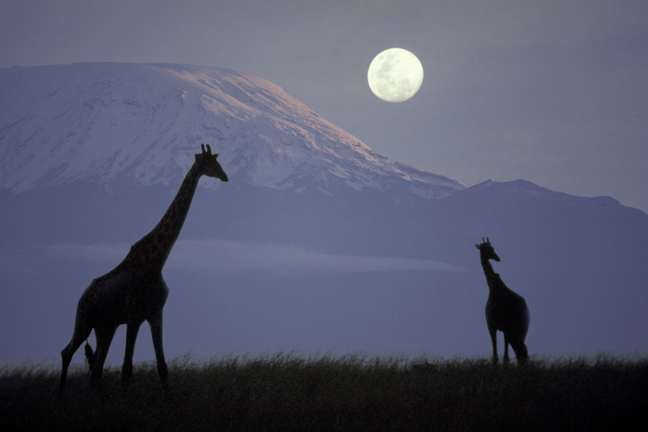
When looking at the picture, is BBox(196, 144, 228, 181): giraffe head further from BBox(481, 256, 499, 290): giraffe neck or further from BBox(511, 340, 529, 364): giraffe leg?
BBox(511, 340, 529, 364): giraffe leg

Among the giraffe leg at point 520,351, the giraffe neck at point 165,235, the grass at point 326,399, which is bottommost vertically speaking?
the grass at point 326,399

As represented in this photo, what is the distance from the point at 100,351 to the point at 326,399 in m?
3.32

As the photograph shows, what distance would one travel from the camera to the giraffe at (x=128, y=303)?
6.65 meters

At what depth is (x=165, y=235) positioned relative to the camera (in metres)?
7.16

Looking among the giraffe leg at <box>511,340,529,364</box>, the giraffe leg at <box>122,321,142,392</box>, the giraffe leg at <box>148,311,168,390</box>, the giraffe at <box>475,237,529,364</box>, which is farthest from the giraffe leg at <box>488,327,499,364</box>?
the giraffe leg at <box>122,321,142,392</box>

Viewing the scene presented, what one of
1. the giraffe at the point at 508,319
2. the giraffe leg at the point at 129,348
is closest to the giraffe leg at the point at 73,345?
the giraffe leg at the point at 129,348

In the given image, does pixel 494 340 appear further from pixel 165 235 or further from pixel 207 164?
pixel 165 235

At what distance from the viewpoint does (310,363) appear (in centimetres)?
937

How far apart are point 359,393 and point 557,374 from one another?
400cm

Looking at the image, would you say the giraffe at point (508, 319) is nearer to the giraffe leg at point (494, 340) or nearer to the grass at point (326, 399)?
the giraffe leg at point (494, 340)

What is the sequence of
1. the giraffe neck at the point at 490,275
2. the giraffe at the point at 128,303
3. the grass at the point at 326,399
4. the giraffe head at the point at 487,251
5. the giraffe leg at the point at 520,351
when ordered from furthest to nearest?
the giraffe head at the point at 487,251
the giraffe neck at the point at 490,275
the giraffe leg at the point at 520,351
the giraffe at the point at 128,303
the grass at the point at 326,399

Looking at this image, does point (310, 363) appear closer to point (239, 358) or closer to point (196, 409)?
point (239, 358)

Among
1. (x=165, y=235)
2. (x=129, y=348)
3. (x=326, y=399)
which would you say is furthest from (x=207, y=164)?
(x=326, y=399)

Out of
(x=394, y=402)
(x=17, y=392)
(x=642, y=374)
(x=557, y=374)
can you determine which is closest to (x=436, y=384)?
(x=394, y=402)
